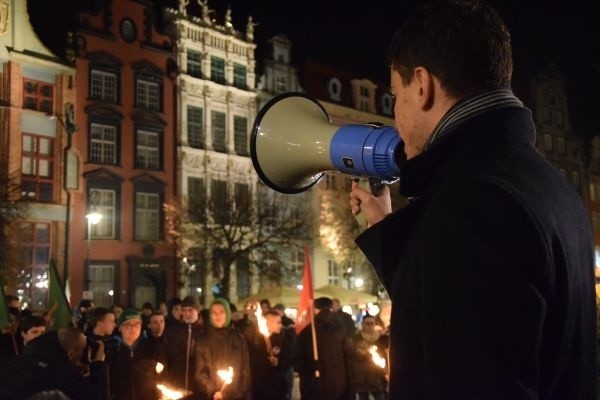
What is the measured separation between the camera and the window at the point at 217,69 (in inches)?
1339

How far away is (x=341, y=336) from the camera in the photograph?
9.28 metres

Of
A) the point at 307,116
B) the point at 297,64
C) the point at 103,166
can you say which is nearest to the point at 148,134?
the point at 103,166

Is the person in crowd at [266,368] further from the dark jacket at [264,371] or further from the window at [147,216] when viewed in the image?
the window at [147,216]

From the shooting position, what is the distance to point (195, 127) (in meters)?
33.1

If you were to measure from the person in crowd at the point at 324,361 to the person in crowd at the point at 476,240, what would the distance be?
782 centimetres

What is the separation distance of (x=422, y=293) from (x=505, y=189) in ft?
0.76

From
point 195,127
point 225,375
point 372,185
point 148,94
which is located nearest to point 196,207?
point 195,127

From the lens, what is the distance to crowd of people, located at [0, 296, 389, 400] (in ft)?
16.7

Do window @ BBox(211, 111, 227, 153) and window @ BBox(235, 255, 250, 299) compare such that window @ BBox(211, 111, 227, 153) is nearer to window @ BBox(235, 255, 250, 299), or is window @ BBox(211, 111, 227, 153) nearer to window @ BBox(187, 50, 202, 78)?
window @ BBox(187, 50, 202, 78)

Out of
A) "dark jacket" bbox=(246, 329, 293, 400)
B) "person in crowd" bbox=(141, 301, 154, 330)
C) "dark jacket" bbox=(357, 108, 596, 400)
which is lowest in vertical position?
"dark jacket" bbox=(246, 329, 293, 400)

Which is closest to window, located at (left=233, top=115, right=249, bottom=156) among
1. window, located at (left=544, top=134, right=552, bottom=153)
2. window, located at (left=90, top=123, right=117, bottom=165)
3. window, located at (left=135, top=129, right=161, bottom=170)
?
window, located at (left=135, top=129, right=161, bottom=170)

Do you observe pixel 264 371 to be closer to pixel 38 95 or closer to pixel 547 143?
pixel 38 95

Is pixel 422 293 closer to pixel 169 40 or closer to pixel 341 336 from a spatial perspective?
pixel 341 336

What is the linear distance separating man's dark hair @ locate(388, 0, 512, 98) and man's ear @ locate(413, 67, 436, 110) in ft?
0.04
